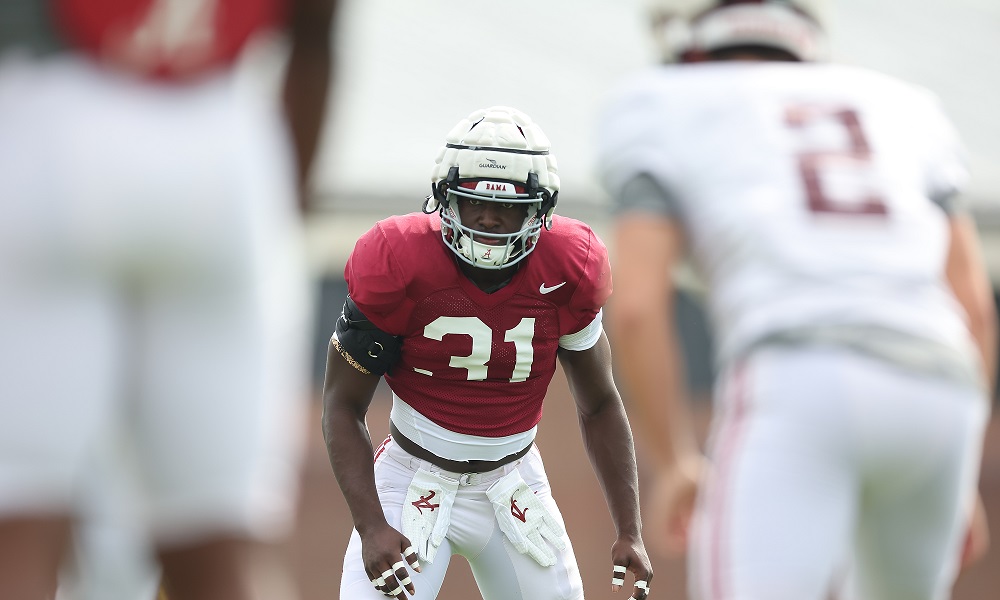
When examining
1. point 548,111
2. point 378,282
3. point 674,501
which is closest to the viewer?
point 674,501

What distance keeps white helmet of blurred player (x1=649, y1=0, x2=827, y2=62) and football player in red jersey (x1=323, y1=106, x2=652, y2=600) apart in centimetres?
64

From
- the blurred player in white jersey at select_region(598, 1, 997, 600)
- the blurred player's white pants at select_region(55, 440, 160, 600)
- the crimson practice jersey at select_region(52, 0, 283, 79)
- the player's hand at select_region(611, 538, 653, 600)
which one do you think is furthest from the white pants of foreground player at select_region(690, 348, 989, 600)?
the blurred player's white pants at select_region(55, 440, 160, 600)

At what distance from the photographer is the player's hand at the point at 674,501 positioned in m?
2.76

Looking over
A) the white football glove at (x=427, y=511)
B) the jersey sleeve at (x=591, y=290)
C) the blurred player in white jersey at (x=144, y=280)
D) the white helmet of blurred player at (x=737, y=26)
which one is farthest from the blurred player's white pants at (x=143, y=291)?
the jersey sleeve at (x=591, y=290)

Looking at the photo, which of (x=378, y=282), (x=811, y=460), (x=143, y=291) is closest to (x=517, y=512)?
(x=378, y=282)

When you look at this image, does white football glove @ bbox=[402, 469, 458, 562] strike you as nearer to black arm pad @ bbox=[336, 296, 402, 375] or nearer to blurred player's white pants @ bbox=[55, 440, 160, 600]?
black arm pad @ bbox=[336, 296, 402, 375]

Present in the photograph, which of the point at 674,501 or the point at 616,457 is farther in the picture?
the point at 616,457

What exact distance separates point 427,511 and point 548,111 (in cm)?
824

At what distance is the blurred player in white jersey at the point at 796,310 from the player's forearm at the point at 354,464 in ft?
2.90

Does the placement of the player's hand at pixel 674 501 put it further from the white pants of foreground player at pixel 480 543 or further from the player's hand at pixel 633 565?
the white pants of foreground player at pixel 480 543

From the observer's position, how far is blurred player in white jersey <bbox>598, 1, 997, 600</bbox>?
255 centimetres

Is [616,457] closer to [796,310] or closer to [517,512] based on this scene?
[517,512]

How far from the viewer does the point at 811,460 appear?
2551mm

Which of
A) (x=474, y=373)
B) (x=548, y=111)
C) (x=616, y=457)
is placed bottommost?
(x=548, y=111)
